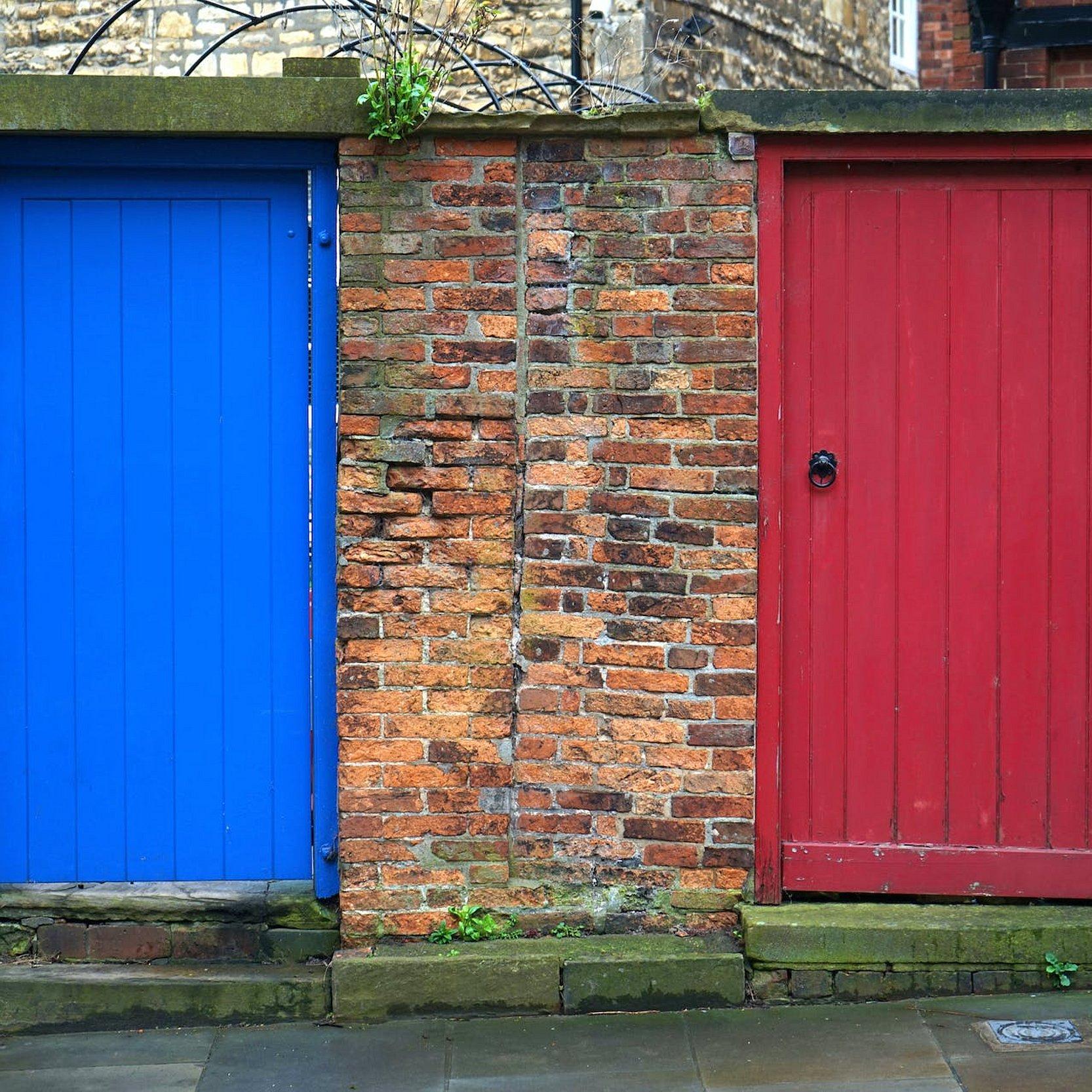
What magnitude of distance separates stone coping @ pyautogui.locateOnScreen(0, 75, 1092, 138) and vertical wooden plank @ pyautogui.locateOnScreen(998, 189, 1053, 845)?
11.3 inches

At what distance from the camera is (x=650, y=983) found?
4125 mm

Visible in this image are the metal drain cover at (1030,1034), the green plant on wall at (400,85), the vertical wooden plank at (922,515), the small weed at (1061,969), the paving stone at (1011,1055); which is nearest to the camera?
the paving stone at (1011,1055)

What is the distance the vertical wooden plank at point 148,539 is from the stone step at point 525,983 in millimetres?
816

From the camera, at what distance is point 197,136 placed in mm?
4215

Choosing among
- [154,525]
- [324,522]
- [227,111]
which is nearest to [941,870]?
[324,522]

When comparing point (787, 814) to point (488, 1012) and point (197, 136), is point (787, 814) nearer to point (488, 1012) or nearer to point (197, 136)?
point (488, 1012)

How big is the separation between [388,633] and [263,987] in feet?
3.73

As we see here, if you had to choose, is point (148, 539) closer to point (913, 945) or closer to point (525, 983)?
point (525, 983)

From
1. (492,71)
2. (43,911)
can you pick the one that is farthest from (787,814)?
(492,71)

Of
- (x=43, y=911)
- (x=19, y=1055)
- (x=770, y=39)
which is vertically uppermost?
(x=770, y=39)

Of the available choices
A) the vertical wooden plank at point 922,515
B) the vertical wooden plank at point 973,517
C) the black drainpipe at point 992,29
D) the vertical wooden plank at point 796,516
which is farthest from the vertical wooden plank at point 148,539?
the black drainpipe at point 992,29

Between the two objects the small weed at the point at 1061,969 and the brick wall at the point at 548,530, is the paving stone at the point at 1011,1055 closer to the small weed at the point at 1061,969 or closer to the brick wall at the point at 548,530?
the small weed at the point at 1061,969

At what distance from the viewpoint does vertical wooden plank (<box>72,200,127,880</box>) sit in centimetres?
434

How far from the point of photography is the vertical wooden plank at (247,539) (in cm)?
434
